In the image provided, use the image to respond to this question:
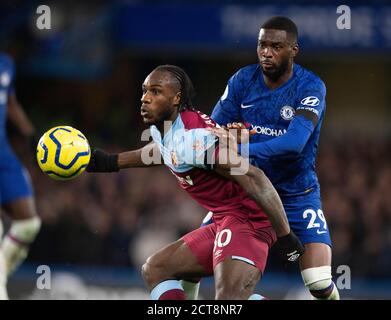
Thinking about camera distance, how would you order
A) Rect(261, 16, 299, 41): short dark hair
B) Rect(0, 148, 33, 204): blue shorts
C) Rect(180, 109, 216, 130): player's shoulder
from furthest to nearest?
Rect(0, 148, 33, 204): blue shorts, Rect(261, 16, 299, 41): short dark hair, Rect(180, 109, 216, 130): player's shoulder

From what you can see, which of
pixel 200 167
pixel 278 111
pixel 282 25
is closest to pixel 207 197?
pixel 200 167

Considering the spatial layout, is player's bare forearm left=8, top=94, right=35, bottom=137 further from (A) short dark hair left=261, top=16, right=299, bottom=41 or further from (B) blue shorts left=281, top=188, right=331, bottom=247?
(A) short dark hair left=261, top=16, right=299, bottom=41

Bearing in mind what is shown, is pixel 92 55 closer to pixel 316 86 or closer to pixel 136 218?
pixel 136 218

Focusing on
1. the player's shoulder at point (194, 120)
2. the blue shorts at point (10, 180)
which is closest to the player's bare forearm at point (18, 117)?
the blue shorts at point (10, 180)

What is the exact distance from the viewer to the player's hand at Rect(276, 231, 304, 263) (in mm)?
6156

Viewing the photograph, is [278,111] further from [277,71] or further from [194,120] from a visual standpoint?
[194,120]

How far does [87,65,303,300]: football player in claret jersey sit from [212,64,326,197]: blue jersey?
0.43 m

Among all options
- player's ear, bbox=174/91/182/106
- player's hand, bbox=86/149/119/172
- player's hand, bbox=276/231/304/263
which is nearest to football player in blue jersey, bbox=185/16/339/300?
player's ear, bbox=174/91/182/106

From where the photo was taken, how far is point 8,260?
9398 millimetres

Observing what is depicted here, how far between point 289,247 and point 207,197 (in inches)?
26.0

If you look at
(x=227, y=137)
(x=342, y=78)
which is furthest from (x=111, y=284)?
(x=342, y=78)

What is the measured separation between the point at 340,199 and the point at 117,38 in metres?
4.14

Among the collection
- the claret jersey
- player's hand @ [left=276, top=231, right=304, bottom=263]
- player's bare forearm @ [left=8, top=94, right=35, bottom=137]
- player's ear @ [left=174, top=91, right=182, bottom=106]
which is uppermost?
player's bare forearm @ [left=8, top=94, right=35, bottom=137]

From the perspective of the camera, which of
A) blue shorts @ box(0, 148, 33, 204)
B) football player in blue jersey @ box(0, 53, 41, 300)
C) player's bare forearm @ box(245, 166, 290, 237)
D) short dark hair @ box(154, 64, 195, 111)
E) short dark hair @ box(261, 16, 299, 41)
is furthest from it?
blue shorts @ box(0, 148, 33, 204)
